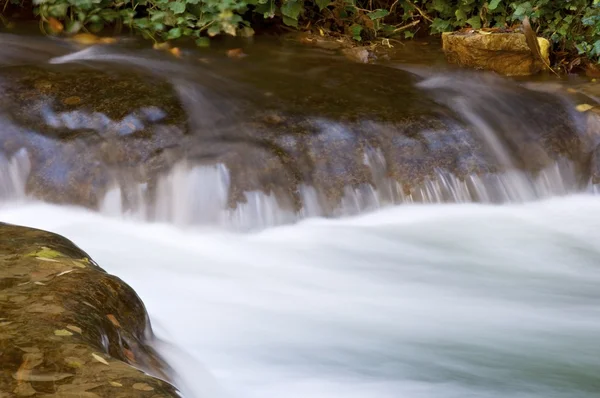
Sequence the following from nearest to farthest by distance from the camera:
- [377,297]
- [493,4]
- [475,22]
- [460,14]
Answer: [377,297] → [493,4] → [475,22] → [460,14]

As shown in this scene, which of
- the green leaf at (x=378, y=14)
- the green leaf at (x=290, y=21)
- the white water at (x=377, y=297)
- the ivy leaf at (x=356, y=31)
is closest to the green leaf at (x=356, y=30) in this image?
the ivy leaf at (x=356, y=31)

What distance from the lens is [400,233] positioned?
5098mm

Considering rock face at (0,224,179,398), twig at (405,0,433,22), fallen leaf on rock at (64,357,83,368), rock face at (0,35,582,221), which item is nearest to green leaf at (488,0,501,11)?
twig at (405,0,433,22)

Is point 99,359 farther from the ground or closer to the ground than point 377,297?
farther from the ground

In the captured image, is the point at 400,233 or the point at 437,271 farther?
the point at 400,233

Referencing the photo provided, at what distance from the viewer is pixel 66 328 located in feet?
7.75

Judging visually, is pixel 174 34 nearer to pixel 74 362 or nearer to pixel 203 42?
pixel 203 42

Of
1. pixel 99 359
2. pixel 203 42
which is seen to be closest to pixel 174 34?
pixel 203 42

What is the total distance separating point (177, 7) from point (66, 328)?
18.3 ft

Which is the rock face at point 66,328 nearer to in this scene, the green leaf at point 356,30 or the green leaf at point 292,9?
the green leaf at point 292,9

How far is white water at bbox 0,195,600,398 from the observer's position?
10.8 feet

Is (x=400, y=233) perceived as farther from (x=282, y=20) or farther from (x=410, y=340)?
(x=282, y=20)

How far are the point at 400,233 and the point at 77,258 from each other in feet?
8.10

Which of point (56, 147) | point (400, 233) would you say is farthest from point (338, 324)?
point (56, 147)
